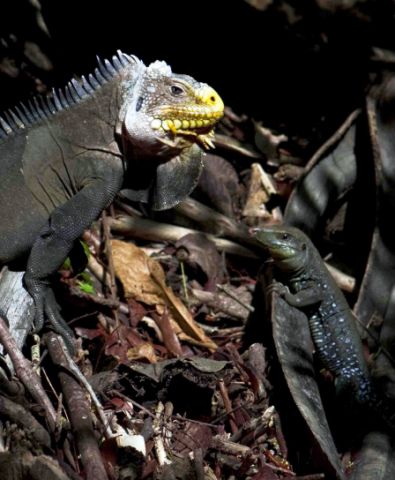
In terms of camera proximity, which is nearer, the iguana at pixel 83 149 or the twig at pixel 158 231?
the iguana at pixel 83 149

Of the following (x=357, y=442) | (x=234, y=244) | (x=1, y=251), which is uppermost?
(x=1, y=251)

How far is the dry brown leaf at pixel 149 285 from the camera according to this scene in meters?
5.01

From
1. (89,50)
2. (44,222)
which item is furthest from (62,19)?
(44,222)

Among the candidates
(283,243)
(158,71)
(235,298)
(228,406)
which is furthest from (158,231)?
(158,71)

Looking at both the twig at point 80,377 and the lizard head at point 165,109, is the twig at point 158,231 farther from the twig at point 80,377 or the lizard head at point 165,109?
the twig at point 80,377

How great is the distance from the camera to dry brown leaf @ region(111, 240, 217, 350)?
5012mm

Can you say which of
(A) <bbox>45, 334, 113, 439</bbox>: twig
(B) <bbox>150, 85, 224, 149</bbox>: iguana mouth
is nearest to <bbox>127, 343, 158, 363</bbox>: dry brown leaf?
(A) <bbox>45, 334, 113, 439</bbox>: twig

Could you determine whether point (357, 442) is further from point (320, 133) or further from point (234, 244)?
point (320, 133)

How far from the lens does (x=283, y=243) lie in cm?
501

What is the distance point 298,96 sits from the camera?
23.5 ft

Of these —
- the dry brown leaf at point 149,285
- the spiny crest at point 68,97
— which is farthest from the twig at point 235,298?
the spiny crest at point 68,97

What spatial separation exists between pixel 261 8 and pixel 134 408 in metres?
3.74

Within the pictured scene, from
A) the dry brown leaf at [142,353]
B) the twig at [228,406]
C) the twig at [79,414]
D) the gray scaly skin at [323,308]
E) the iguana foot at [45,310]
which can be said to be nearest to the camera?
the twig at [79,414]

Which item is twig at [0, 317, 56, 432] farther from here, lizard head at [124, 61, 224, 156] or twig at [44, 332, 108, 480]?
lizard head at [124, 61, 224, 156]
